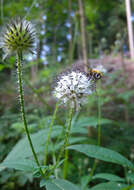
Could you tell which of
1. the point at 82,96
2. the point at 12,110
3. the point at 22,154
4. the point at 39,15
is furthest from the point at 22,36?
the point at 12,110

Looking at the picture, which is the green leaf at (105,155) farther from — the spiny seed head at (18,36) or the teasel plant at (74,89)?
the spiny seed head at (18,36)

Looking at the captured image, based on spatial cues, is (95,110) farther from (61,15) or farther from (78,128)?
(78,128)

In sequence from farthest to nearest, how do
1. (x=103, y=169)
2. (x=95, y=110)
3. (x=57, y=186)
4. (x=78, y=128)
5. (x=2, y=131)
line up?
(x=95, y=110), (x=2, y=131), (x=103, y=169), (x=78, y=128), (x=57, y=186)

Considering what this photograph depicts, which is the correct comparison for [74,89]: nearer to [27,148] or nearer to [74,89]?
[74,89]

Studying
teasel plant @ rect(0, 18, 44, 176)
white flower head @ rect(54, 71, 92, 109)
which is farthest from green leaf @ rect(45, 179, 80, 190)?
teasel plant @ rect(0, 18, 44, 176)

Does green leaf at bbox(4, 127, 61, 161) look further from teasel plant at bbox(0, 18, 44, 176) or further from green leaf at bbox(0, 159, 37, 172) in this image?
teasel plant at bbox(0, 18, 44, 176)

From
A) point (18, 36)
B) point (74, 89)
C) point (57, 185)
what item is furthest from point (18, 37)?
point (57, 185)
